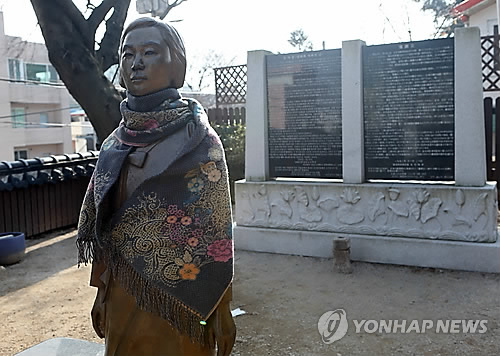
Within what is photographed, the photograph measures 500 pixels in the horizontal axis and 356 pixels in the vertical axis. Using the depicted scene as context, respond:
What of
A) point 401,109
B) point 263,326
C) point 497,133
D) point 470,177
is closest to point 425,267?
point 470,177

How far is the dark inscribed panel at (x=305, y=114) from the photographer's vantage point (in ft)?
19.4

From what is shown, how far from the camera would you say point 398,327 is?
3.80 metres

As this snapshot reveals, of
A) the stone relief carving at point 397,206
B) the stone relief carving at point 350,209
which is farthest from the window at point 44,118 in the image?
the stone relief carving at point 397,206

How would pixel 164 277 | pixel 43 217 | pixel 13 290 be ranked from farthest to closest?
pixel 43 217, pixel 13 290, pixel 164 277

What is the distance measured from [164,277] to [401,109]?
4.43 m

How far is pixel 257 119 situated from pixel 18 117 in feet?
61.5

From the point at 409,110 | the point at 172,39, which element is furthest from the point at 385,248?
the point at 172,39

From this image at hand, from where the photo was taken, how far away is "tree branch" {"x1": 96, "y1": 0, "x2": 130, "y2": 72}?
623 cm

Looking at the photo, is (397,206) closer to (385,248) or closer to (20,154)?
(385,248)

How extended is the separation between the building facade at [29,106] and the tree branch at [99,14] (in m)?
15.2

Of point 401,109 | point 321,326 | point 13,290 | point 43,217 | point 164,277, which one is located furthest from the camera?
point 43,217

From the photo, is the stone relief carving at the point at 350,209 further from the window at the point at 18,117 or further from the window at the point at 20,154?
the window at the point at 20,154

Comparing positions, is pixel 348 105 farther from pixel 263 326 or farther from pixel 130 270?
pixel 130 270

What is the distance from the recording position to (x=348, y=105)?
5734mm
